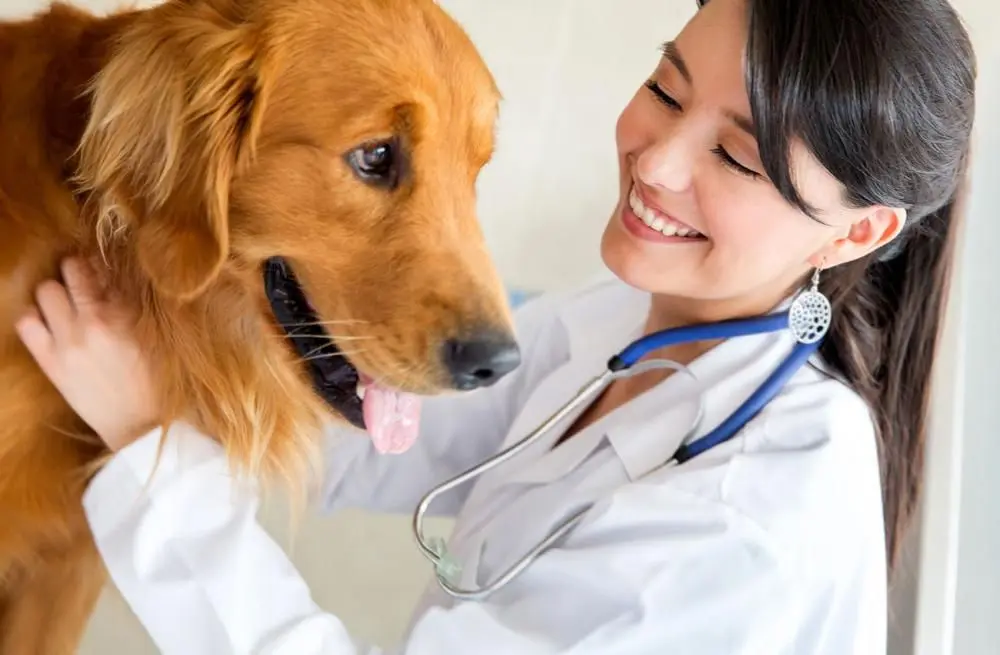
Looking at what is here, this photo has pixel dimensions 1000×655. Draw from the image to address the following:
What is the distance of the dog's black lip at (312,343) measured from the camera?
124 centimetres

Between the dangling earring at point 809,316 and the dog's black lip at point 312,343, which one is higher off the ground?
the dangling earring at point 809,316

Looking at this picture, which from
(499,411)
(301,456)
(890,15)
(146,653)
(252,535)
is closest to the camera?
(890,15)

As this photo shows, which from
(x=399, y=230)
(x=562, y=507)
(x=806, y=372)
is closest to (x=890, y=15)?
(x=806, y=372)

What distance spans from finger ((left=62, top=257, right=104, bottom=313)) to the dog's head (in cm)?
7

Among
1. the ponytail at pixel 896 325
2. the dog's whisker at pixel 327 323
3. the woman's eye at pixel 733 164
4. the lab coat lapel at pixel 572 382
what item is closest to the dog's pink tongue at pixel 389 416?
the dog's whisker at pixel 327 323

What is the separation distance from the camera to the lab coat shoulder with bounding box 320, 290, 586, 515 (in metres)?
1.68

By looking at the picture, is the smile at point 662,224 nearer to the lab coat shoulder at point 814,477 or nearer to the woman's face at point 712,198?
the woman's face at point 712,198

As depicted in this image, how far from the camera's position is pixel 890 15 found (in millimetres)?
1146

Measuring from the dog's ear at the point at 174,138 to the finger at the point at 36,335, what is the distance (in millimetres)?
160

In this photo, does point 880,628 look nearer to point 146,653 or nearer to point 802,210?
point 802,210

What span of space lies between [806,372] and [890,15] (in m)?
0.47

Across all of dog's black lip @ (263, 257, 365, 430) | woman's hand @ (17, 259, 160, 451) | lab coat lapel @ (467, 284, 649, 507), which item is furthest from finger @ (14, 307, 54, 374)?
lab coat lapel @ (467, 284, 649, 507)

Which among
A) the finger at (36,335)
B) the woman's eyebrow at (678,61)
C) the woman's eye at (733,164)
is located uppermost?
the woman's eyebrow at (678,61)

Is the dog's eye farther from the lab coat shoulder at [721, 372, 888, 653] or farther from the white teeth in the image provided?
the lab coat shoulder at [721, 372, 888, 653]
